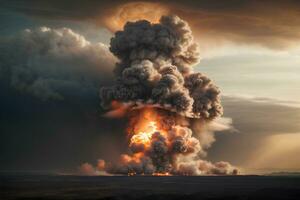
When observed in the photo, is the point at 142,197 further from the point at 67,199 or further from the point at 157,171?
the point at 157,171

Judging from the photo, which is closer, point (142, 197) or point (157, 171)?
point (142, 197)

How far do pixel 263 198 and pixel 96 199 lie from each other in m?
34.9

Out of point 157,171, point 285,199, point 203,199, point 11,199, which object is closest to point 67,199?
point 11,199

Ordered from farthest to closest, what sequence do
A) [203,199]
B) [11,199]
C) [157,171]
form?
[157,171] < [203,199] < [11,199]

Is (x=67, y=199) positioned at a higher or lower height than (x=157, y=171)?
lower

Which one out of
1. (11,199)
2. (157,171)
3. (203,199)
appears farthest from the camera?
(157,171)

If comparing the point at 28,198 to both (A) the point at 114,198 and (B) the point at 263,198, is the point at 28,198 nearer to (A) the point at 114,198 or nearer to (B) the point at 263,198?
(A) the point at 114,198

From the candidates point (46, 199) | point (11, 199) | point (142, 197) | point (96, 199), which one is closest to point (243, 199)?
point (142, 197)

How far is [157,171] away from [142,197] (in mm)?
48553

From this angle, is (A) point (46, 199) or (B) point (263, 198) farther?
(B) point (263, 198)

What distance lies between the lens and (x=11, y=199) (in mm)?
96688

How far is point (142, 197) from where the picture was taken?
106500mm

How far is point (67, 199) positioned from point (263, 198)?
40.6 meters

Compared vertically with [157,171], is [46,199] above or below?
below
